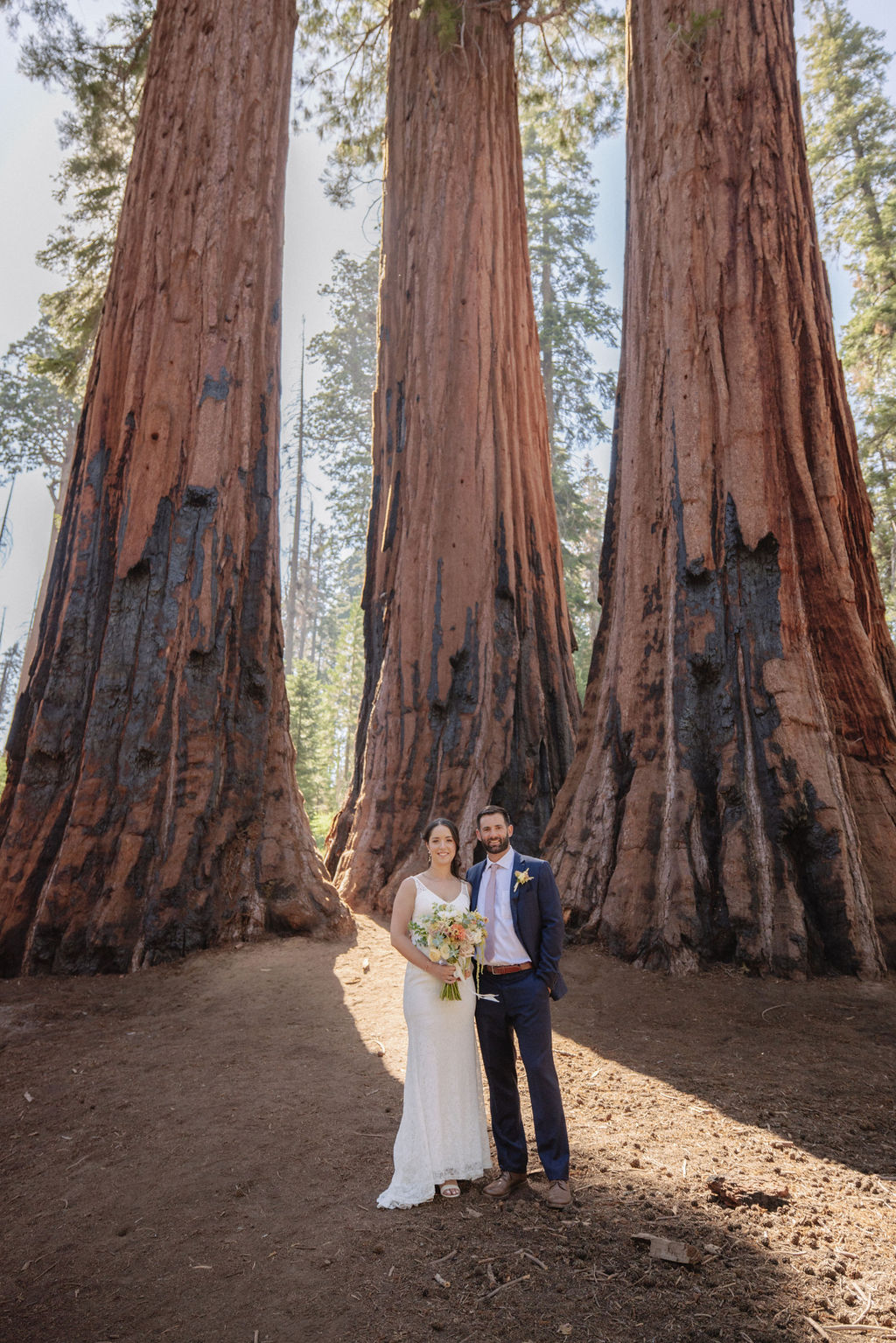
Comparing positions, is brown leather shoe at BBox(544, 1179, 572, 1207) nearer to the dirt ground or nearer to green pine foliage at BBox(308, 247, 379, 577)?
the dirt ground

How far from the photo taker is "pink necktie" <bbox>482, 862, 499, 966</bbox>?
2969 mm

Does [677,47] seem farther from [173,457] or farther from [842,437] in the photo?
[173,457]

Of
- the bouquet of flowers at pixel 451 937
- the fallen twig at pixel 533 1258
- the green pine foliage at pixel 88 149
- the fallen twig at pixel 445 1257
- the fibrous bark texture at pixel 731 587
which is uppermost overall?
the green pine foliage at pixel 88 149

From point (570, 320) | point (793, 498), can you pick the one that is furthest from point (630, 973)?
point (570, 320)

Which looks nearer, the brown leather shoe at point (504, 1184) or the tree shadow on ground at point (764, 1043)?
the brown leather shoe at point (504, 1184)

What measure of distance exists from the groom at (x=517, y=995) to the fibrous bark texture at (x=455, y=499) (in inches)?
177

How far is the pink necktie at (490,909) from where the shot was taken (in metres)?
2.97

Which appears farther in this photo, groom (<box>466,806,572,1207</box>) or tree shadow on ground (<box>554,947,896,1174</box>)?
tree shadow on ground (<box>554,947,896,1174</box>)

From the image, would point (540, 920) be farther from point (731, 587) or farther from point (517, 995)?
point (731, 587)

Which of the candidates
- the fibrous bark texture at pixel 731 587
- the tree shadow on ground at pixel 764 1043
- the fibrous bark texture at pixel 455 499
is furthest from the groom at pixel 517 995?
the fibrous bark texture at pixel 455 499

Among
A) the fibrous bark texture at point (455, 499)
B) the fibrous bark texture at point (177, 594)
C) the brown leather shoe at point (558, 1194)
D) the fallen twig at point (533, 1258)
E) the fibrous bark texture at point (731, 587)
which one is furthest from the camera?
the fibrous bark texture at point (455, 499)

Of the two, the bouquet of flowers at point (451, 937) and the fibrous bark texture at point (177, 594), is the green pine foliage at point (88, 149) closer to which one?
the fibrous bark texture at point (177, 594)

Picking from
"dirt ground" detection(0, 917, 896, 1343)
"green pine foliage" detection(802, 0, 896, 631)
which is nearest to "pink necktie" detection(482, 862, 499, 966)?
"dirt ground" detection(0, 917, 896, 1343)

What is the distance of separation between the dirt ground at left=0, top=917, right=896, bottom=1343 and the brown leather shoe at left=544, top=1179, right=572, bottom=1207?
0.14 feet
